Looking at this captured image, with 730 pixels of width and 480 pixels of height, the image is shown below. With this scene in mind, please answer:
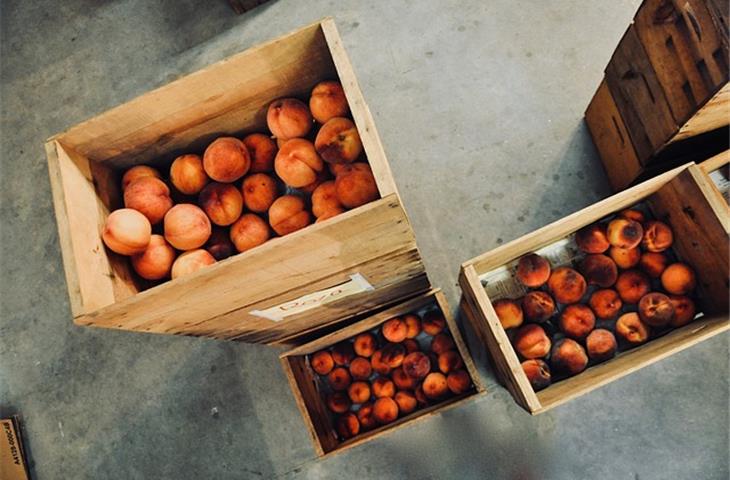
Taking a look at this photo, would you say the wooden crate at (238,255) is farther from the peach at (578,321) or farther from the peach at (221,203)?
the peach at (578,321)

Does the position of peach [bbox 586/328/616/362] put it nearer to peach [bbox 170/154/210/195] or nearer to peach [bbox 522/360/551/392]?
peach [bbox 522/360/551/392]

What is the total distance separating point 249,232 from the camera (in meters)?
1.50

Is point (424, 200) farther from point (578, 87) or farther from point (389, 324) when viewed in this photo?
point (578, 87)

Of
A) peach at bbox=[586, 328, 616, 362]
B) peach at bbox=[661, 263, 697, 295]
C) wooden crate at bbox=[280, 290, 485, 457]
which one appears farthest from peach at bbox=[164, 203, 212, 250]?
peach at bbox=[661, 263, 697, 295]

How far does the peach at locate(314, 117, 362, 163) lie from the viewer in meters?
1.37

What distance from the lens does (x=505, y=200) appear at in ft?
7.95

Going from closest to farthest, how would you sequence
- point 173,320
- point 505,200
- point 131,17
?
point 173,320 < point 505,200 < point 131,17

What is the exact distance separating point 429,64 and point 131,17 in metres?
1.87

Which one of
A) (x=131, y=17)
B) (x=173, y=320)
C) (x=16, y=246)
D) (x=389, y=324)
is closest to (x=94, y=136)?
(x=173, y=320)

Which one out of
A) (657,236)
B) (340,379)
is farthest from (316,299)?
(657,236)

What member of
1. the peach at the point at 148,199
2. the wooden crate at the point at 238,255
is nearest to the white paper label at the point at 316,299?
the wooden crate at the point at 238,255

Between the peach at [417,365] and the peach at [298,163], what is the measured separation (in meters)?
0.90

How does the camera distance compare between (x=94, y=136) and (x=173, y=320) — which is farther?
(x=94, y=136)

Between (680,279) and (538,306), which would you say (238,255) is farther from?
(680,279)
